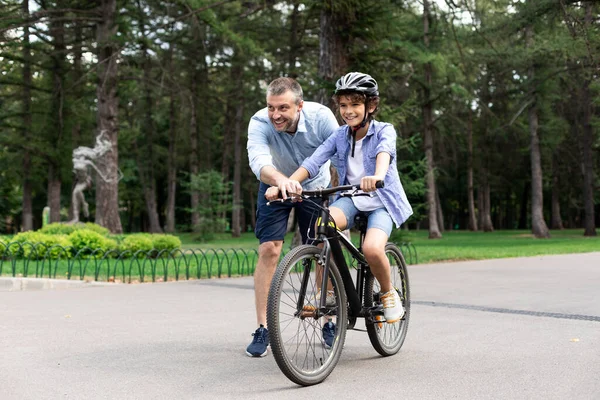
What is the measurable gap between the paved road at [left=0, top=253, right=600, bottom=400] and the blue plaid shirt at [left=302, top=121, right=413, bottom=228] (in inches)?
43.0

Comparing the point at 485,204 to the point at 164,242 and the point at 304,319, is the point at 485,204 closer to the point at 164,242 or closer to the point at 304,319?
the point at 164,242

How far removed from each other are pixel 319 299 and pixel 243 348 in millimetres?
1264

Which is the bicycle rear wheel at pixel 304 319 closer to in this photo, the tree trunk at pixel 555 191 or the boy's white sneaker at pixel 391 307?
the boy's white sneaker at pixel 391 307

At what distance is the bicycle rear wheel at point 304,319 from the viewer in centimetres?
421

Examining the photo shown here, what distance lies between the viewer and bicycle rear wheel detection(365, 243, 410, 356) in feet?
16.5

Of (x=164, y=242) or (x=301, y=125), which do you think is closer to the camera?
(x=301, y=125)

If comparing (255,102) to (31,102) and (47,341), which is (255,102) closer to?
(31,102)

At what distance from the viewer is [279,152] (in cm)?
549

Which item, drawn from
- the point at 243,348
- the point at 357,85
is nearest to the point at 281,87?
the point at 357,85

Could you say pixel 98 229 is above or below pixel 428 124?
below

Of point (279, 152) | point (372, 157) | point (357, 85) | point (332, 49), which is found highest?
point (332, 49)

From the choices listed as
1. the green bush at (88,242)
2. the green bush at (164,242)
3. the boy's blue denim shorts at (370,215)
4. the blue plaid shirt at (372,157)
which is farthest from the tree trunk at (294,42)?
the boy's blue denim shorts at (370,215)

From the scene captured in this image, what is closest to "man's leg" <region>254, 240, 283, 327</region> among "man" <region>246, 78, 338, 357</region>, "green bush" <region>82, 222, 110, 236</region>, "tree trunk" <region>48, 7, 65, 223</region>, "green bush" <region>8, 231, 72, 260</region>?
"man" <region>246, 78, 338, 357</region>

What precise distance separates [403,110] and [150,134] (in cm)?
2773
